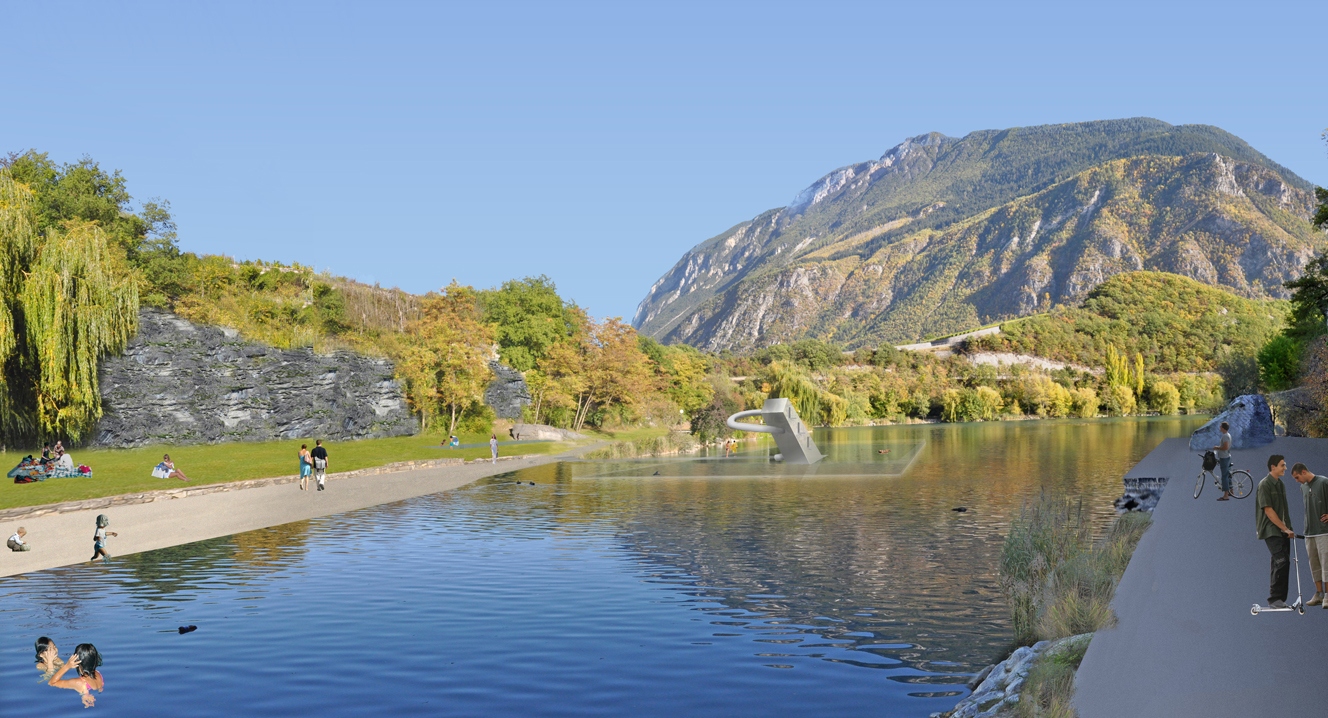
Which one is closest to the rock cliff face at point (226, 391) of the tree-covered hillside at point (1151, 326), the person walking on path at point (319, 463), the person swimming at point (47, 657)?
the person walking on path at point (319, 463)

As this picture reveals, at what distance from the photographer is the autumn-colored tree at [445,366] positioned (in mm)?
42344

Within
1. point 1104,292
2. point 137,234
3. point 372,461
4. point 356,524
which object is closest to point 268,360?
point 372,461

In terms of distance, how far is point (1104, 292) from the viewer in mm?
128125

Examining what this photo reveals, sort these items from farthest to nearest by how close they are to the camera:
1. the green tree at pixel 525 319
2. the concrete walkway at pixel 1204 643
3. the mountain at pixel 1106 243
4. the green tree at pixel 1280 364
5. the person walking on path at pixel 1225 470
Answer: the mountain at pixel 1106 243
the green tree at pixel 525 319
the green tree at pixel 1280 364
the person walking on path at pixel 1225 470
the concrete walkway at pixel 1204 643

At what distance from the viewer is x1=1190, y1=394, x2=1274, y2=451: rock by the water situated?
19359 mm

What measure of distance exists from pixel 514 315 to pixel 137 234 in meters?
23.4

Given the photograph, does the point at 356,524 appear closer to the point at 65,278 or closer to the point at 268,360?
the point at 65,278

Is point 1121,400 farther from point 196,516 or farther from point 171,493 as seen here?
point 196,516

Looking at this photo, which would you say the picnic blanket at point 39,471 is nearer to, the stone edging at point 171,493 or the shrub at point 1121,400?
the stone edging at point 171,493

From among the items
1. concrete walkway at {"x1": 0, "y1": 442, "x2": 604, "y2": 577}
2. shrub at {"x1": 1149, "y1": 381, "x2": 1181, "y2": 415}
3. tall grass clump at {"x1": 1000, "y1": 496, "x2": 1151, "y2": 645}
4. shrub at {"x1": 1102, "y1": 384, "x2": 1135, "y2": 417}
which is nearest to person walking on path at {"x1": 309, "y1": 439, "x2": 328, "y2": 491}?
concrete walkway at {"x1": 0, "y1": 442, "x2": 604, "y2": 577}

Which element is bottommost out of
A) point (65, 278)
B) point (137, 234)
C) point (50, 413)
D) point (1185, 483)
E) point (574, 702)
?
point (574, 702)

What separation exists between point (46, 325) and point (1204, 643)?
31.6m

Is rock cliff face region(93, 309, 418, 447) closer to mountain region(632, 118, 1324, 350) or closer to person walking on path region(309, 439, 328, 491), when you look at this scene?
person walking on path region(309, 439, 328, 491)

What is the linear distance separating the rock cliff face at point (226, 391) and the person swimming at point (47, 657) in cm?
2683
